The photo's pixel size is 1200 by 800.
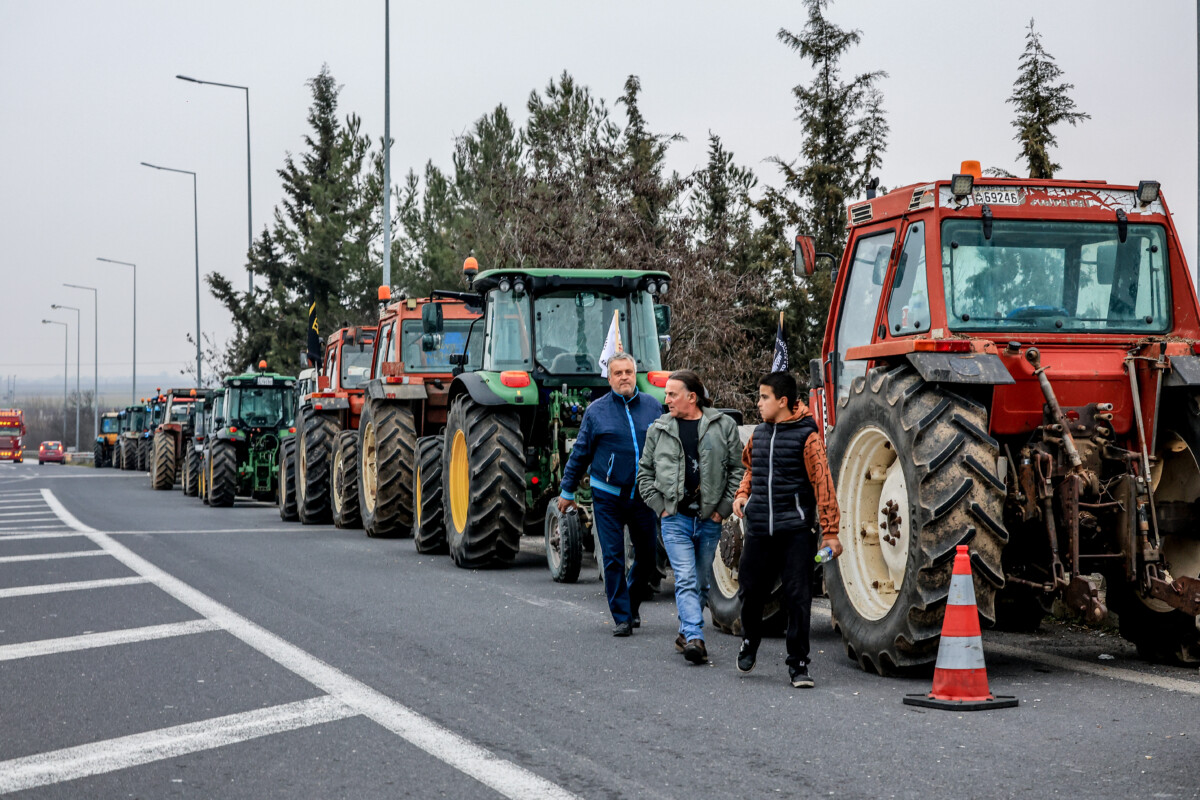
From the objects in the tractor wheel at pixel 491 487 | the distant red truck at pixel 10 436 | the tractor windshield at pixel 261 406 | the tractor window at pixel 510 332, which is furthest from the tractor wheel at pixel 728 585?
the distant red truck at pixel 10 436

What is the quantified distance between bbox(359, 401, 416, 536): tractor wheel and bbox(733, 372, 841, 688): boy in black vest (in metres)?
10.2

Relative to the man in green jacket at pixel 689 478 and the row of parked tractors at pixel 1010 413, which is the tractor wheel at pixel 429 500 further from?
the man in green jacket at pixel 689 478

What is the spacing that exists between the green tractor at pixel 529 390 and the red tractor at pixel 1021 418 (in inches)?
207

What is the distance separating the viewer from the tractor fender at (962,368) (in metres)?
7.87

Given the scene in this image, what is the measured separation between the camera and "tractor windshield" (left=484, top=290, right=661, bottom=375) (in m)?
14.7

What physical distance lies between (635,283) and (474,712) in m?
8.28

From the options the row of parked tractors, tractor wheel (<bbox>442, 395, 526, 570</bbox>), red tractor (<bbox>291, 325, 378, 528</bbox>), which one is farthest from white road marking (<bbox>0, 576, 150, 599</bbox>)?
red tractor (<bbox>291, 325, 378, 528</bbox>)

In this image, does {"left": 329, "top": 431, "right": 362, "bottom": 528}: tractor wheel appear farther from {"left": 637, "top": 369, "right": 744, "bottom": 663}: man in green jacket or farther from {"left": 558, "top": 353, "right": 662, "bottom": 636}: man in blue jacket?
{"left": 637, "top": 369, "right": 744, "bottom": 663}: man in green jacket

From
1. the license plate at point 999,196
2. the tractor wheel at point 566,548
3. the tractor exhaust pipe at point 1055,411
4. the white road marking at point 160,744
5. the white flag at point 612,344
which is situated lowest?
the white road marking at point 160,744

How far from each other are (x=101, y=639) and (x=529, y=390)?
5.37 metres

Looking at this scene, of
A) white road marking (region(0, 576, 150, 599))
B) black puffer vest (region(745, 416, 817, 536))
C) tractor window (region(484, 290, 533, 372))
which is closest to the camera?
black puffer vest (region(745, 416, 817, 536))

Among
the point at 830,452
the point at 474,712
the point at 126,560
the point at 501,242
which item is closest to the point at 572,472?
the point at 830,452

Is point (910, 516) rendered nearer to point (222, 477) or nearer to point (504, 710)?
point (504, 710)

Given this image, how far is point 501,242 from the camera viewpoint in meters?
28.9
